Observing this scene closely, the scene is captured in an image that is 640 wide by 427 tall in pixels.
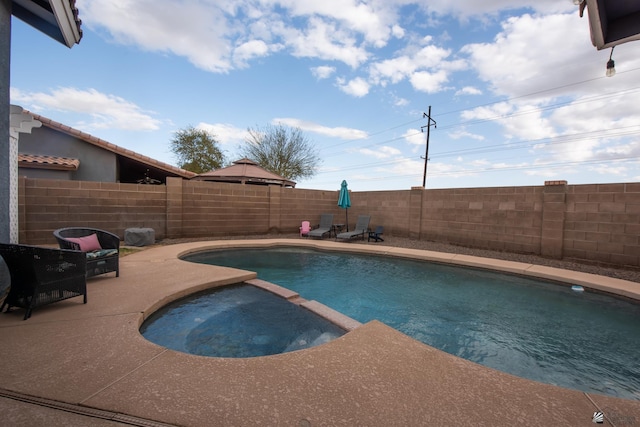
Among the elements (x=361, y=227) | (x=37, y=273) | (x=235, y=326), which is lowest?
(x=235, y=326)

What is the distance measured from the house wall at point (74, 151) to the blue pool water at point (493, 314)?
7355 millimetres

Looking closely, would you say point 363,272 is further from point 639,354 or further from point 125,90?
point 125,90

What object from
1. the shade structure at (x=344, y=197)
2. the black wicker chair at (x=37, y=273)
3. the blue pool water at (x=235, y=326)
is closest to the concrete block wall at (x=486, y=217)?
the shade structure at (x=344, y=197)

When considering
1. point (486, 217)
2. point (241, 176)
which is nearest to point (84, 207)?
point (241, 176)

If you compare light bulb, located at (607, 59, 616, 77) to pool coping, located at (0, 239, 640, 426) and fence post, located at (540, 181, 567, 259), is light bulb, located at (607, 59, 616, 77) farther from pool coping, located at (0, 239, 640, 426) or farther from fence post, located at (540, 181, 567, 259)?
fence post, located at (540, 181, 567, 259)

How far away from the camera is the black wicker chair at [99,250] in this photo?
4406 mm

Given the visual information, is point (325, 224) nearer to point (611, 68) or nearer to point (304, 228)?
point (304, 228)

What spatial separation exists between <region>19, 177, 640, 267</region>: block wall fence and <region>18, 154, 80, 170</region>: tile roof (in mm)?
2730

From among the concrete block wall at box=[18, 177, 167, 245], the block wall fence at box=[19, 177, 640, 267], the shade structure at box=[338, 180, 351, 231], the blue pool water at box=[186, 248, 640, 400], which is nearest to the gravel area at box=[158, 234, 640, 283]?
the block wall fence at box=[19, 177, 640, 267]

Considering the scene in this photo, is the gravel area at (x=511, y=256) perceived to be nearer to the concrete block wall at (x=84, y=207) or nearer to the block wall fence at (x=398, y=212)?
the block wall fence at (x=398, y=212)

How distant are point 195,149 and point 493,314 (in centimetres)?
2553

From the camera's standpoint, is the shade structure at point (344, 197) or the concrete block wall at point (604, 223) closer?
the concrete block wall at point (604, 223)

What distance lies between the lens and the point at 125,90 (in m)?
9.74

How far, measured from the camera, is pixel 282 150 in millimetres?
24172
